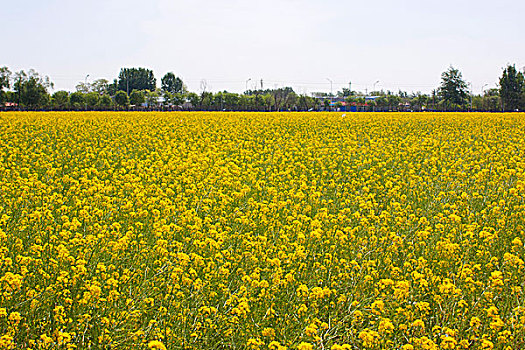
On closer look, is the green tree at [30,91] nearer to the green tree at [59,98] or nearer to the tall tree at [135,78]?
the green tree at [59,98]

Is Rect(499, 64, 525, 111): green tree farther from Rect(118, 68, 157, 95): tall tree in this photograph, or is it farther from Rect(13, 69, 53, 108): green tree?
Rect(118, 68, 157, 95): tall tree

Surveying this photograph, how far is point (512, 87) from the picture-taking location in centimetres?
8812

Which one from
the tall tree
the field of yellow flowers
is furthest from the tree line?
the field of yellow flowers

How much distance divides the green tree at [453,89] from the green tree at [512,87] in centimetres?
1104

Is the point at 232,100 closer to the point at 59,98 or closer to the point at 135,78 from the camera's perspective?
the point at 59,98

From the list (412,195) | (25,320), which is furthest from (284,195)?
(25,320)

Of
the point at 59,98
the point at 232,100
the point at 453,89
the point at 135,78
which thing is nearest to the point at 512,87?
the point at 453,89

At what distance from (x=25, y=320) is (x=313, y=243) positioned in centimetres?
333

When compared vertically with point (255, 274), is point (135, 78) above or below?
above

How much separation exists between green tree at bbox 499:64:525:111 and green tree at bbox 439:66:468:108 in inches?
435

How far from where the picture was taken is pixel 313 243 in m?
6.17

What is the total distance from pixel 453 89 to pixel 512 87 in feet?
42.7

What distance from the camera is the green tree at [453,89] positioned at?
99.0m

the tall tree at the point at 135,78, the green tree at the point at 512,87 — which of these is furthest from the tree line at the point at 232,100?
the tall tree at the point at 135,78
